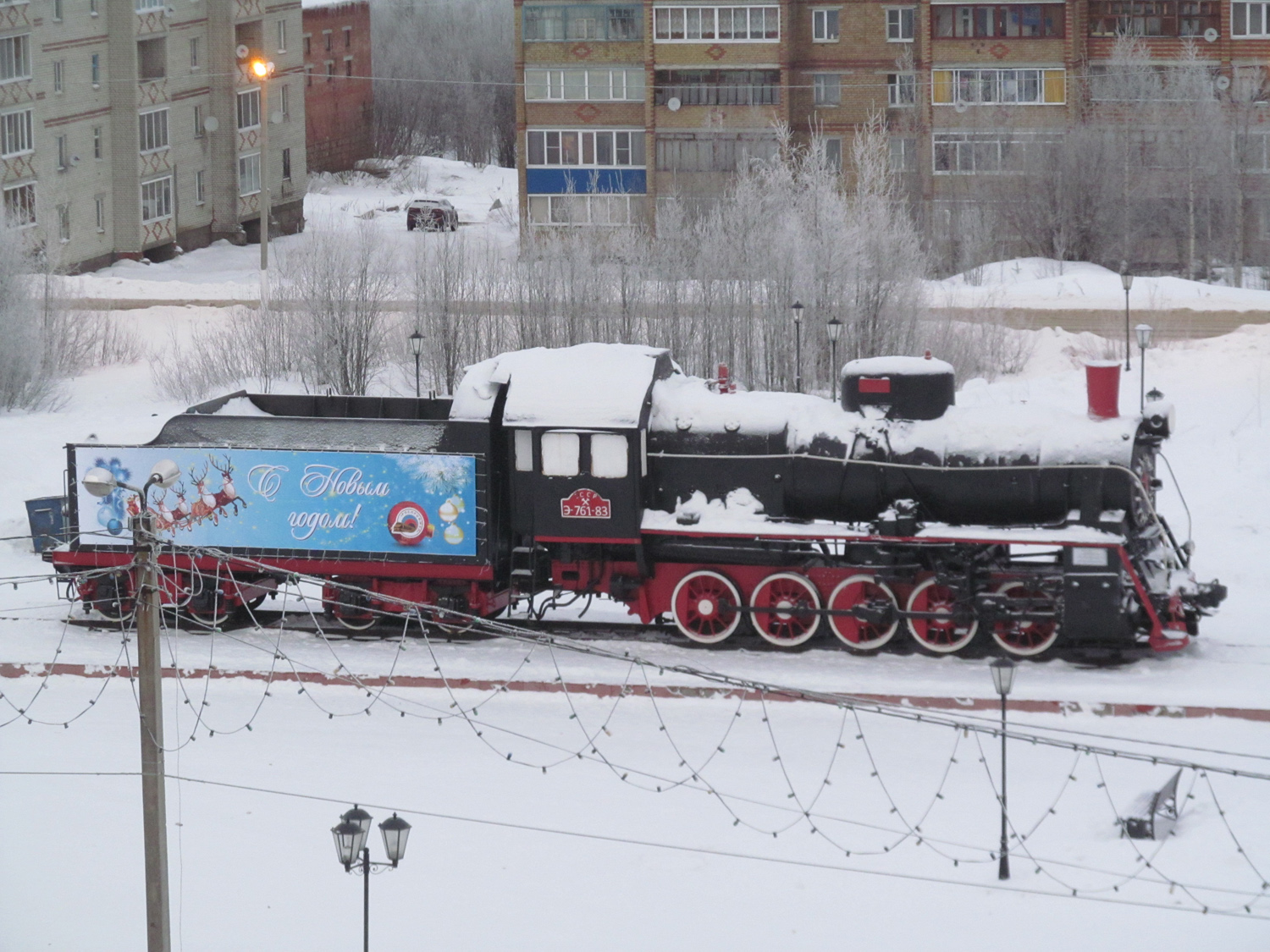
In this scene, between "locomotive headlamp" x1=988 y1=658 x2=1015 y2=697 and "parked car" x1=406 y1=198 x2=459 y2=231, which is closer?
"locomotive headlamp" x1=988 y1=658 x2=1015 y2=697

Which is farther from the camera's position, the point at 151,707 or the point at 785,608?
the point at 785,608

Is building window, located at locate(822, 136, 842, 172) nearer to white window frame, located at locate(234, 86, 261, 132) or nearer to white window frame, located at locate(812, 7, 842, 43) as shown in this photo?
white window frame, located at locate(812, 7, 842, 43)

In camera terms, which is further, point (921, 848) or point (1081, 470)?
point (1081, 470)

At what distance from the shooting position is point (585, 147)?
54125mm

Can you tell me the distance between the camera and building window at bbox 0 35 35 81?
48.2 metres

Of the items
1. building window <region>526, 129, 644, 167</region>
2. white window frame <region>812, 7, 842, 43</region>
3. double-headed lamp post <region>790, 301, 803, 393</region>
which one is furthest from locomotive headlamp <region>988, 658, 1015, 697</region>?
white window frame <region>812, 7, 842, 43</region>

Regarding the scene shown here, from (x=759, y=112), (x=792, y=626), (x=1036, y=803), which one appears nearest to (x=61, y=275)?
(x=759, y=112)

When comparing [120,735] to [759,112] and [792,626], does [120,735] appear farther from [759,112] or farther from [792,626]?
[759,112]

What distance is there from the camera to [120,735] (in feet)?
58.3

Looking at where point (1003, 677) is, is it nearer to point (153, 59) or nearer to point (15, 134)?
point (15, 134)

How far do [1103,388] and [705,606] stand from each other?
5.04m

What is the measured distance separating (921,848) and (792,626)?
4887mm

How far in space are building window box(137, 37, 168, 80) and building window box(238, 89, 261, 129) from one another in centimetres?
347

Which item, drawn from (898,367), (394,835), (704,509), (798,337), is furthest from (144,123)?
(394,835)
